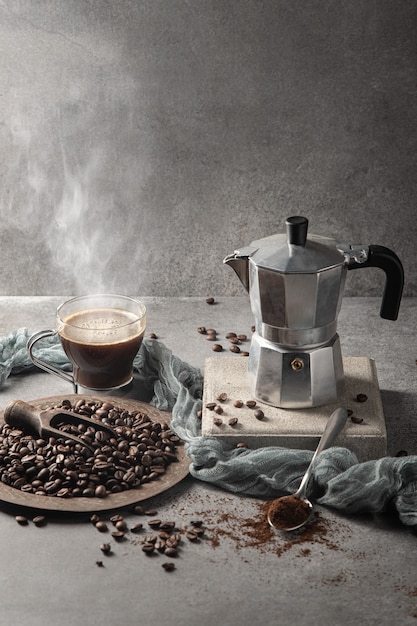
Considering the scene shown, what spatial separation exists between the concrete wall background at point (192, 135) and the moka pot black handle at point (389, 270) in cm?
78

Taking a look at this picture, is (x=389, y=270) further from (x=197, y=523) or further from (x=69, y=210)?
(x=69, y=210)

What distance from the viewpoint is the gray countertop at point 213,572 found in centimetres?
134

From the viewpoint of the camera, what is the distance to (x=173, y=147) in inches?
98.0

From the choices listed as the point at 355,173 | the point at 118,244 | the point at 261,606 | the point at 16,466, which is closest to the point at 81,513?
the point at 16,466

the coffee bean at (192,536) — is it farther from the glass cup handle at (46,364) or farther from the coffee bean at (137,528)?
the glass cup handle at (46,364)

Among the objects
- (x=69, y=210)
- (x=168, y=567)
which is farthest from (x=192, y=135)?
(x=168, y=567)

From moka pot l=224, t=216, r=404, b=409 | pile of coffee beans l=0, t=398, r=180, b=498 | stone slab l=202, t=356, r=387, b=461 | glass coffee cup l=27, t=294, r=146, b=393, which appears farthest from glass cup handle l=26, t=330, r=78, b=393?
moka pot l=224, t=216, r=404, b=409

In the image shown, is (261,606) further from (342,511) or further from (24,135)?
(24,135)

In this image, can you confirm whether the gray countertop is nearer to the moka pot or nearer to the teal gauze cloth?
the teal gauze cloth

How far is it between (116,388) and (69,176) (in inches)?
29.9

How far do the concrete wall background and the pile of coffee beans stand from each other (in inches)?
34.5

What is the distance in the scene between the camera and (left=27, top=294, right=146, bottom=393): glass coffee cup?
1950mm

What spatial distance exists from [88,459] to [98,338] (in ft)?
1.14

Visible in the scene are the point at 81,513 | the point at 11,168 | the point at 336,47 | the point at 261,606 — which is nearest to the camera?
the point at 261,606
